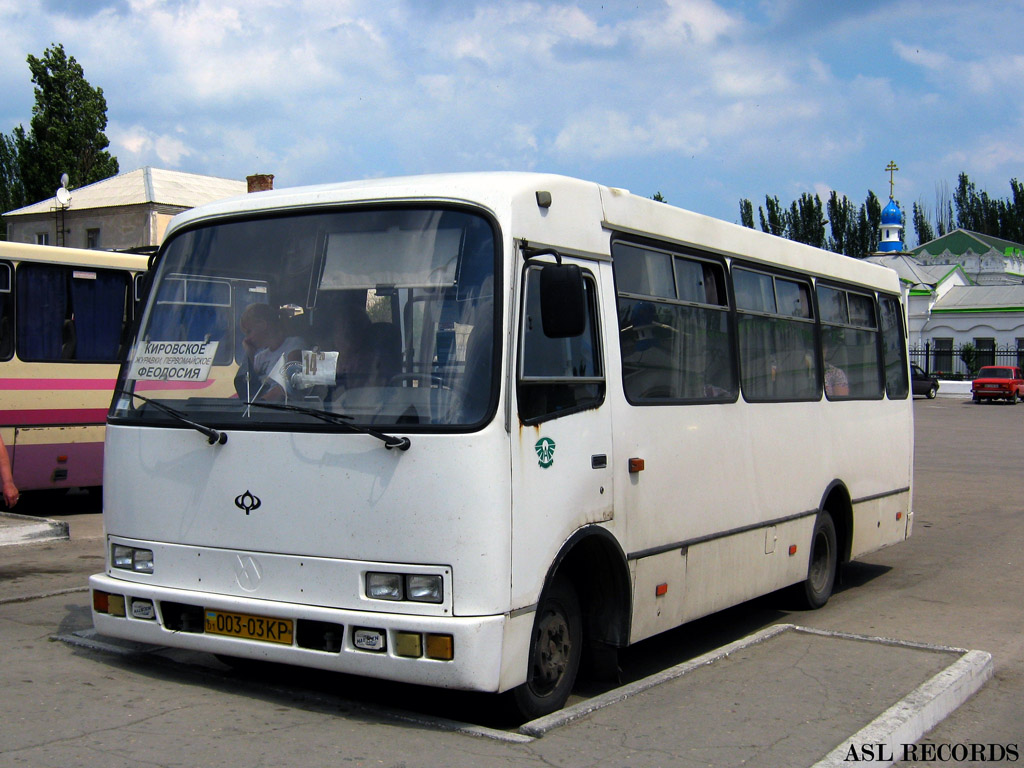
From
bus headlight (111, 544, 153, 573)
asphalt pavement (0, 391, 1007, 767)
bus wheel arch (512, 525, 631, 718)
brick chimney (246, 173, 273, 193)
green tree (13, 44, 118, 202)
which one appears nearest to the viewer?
asphalt pavement (0, 391, 1007, 767)

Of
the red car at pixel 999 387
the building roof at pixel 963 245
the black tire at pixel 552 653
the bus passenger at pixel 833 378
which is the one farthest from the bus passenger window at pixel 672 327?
the building roof at pixel 963 245

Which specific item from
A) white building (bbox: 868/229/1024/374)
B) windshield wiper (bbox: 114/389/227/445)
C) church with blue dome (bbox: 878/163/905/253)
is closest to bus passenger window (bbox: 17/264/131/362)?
windshield wiper (bbox: 114/389/227/445)

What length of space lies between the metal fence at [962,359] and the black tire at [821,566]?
173 ft

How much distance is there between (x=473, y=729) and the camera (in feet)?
17.0

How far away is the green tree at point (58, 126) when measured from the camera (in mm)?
49250

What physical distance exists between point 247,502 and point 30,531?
6.48 m

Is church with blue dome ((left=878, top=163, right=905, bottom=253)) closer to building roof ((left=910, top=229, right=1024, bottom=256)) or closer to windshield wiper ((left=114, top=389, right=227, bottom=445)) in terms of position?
building roof ((left=910, top=229, right=1024, bottom=256))

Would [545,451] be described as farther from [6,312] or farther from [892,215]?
[892,215]

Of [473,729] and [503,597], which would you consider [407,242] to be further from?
[473,729]

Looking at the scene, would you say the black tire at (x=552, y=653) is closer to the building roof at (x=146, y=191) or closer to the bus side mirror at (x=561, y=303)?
the bus side mirror at (x=561, y=303)

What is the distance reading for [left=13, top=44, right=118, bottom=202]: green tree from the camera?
162ft

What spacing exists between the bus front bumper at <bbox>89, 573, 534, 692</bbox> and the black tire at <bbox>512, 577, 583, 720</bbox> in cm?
20

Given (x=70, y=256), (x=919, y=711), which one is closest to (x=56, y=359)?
(x=70, y=256)

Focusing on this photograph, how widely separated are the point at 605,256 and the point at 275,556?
2.38m
